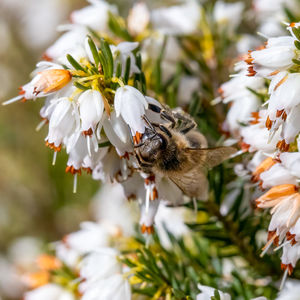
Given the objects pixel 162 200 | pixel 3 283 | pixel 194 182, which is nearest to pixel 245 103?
pixel 194 182

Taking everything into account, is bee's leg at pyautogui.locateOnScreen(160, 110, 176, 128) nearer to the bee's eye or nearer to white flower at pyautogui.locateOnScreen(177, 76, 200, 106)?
the bee's eye

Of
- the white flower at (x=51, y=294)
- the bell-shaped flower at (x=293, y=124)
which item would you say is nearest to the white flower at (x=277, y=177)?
the bell-shaped flower at (x=293, y=124)

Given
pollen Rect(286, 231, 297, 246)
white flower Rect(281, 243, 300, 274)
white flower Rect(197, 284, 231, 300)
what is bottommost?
white flower Rect(197, 284, 231, 300)

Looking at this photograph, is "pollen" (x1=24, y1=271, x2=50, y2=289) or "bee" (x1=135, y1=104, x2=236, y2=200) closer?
"bee" (x1=135, y1=104, x2=236, y2=200)

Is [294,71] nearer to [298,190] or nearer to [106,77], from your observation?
[298,190]

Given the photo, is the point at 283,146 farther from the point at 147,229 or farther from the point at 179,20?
the point at 179,20

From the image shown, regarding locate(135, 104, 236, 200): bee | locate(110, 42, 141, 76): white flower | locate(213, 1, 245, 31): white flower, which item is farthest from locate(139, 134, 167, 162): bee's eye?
locate(213, 1, 245, 31): white flower
